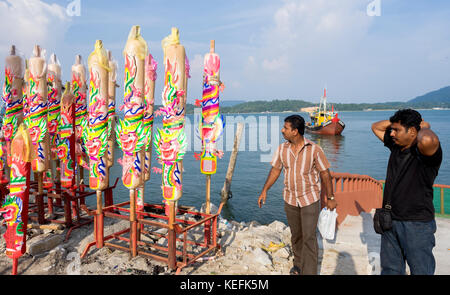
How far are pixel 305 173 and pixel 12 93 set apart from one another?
5689 mm

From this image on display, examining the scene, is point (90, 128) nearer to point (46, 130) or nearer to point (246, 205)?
point (46, 130)

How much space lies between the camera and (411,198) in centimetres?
281

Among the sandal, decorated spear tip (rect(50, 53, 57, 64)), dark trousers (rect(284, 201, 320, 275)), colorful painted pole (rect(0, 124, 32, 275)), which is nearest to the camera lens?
dark trousers (rect(284, 201, 320, 275))

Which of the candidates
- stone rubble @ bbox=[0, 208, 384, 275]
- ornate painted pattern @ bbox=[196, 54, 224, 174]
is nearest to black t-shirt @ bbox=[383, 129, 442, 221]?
stone rubble @ bbox=[0, 208, 384, 275]

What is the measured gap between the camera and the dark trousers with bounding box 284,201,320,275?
386 centimetres

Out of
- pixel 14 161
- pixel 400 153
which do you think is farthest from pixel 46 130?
pixel 400 153

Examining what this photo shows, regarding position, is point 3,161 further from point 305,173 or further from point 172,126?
point 305,173

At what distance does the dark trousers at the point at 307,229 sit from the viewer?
3.86m

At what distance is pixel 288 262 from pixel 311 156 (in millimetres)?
2012

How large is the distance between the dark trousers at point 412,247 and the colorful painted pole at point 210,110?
2990 mm

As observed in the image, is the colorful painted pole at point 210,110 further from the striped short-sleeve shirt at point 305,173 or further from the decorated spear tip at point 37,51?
the decorated spear tip at point 37,51

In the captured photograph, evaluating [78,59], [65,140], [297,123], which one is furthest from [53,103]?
[297,123]

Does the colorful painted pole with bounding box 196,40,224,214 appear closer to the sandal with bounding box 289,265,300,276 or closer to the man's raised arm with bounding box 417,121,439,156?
the sandal with bounding box 289,265,300,276

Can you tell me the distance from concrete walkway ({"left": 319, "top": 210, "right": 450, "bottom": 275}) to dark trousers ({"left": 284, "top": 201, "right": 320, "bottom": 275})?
718 millimetres
